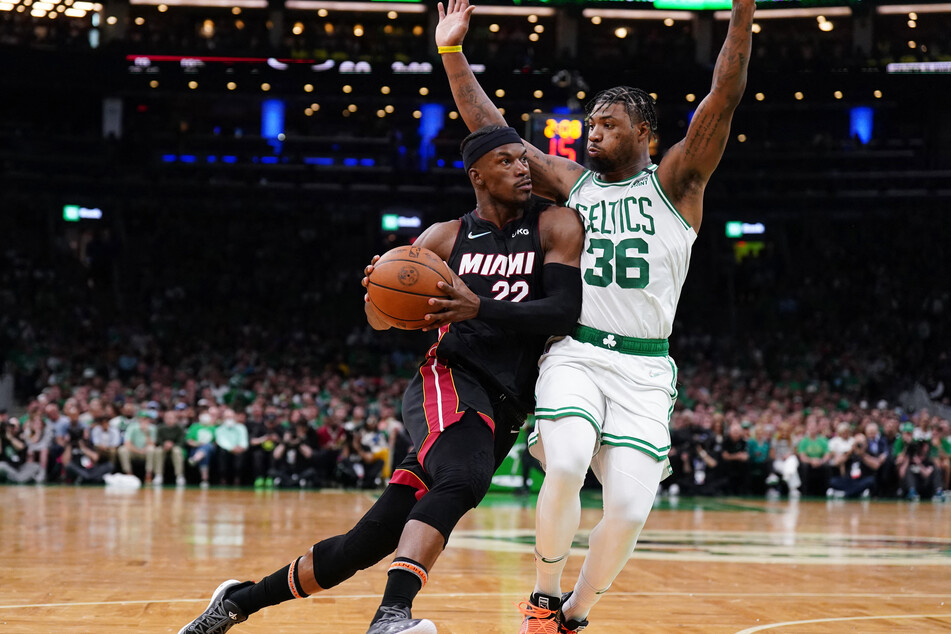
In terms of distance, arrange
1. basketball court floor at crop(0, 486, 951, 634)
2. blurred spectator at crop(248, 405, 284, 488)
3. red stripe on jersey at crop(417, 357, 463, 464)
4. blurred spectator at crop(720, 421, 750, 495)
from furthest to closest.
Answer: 1. blurred spectator at crop(720, 421, 750, 495)
2. blurred spectator at crop(248, 405, 284, 488)
3. basketball court floor at crop(0, 486, 951, 634)
4. red stripe on jersey at crop(417, 357, 463, 464)

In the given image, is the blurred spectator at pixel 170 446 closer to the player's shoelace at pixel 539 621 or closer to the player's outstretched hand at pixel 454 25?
the player's outstretched hand at pixel 454 25

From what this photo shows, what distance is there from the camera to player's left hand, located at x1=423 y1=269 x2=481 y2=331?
4.27m

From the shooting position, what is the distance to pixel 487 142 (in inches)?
186

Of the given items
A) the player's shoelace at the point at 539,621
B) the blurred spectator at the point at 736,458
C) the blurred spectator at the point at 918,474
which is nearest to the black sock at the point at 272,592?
the player's shoelace at the point at 539,621

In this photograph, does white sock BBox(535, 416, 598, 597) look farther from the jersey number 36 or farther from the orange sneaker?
the jersey number 36

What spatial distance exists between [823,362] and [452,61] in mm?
24183

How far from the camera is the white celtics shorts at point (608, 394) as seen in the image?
4531 millimetres

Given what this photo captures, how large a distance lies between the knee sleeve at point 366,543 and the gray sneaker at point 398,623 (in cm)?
43

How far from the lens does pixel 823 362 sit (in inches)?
1090

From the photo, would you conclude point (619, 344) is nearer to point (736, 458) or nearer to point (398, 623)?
point (398, 623)

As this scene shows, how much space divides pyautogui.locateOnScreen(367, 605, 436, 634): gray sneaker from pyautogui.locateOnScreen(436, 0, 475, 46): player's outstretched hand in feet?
9.05

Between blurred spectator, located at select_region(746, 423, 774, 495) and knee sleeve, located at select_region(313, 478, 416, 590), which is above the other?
knee sleeve, located at select_region(313, 478, 416, 590)

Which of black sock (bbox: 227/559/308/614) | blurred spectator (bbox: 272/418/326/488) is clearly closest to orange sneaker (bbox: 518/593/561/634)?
black sock (bbox: 227/559/308/614)

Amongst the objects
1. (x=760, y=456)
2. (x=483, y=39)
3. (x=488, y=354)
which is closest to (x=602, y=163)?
(x=488, y=354)
